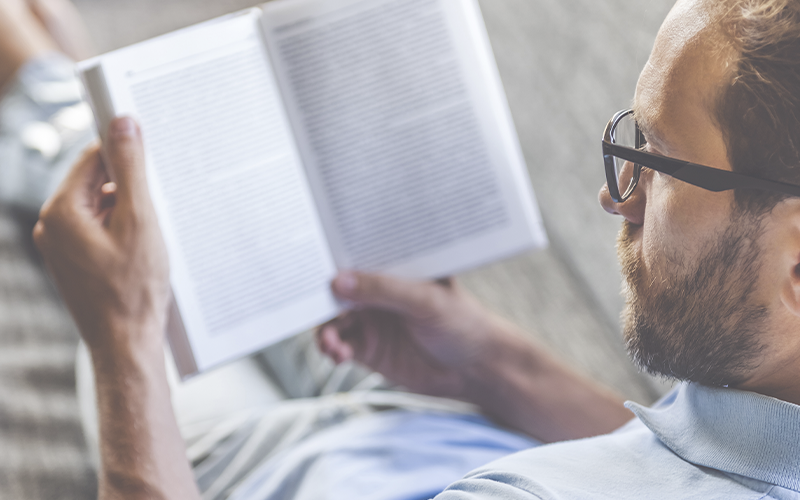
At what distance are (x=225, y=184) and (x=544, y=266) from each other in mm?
666

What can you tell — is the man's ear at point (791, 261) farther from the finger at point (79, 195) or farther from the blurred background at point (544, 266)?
the finger at point (79, 195)

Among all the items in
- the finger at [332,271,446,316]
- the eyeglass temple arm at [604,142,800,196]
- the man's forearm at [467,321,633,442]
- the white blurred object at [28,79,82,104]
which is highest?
the white blurred object at [28,79,82,104]

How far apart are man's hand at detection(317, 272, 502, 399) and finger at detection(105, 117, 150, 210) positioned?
1.10ft

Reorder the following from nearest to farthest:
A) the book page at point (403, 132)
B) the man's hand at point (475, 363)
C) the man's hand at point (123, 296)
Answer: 1. the man's hand at point (123, 296)
2. the book page at point (403, 132)
3. the man's hand at point (475, 363)

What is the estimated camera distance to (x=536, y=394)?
101 cm

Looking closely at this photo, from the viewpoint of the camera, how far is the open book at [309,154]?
0.80 meters

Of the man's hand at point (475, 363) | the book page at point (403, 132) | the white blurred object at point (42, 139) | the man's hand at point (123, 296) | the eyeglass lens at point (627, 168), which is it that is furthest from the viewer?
the white blurred object at point (42, 139)

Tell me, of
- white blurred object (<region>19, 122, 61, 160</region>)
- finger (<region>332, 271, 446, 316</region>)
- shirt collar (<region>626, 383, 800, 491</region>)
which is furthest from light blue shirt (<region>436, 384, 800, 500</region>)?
white blurred object (<region>19, 122, 61, 160</region>)

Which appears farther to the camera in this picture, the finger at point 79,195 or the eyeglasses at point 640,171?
the finger at point 79,195

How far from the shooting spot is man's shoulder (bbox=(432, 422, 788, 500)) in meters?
0.55

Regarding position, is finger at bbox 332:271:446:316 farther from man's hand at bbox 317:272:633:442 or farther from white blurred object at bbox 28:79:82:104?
white blurred object at bbox 28:79:82:104

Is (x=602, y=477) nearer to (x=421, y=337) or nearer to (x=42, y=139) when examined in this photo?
(x=421, y=337)

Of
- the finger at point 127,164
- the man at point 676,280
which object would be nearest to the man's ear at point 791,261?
the man at point 676,280

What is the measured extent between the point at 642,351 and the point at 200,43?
2.03 ft
